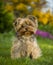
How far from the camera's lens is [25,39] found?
11.8 meters

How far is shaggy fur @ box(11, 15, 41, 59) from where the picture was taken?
11359 millimetres

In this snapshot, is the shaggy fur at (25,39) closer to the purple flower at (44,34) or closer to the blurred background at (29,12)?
the blurred background at (29,12)

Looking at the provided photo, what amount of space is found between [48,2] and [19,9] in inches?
89.7

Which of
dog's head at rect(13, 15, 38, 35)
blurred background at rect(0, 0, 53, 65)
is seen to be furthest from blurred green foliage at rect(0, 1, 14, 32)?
dog's head at rect(13, 15, 38, 35)

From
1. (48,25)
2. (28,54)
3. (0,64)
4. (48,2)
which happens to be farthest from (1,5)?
(0,64)

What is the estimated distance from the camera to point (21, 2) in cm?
2830

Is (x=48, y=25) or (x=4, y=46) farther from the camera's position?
(x=48, y=25)

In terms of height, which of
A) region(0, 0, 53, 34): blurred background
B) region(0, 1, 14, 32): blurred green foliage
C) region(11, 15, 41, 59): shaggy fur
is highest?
region(11, 15, 41, 59): shaggy fur

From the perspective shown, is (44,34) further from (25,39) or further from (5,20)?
(25,39)

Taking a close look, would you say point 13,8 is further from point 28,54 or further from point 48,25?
point 28,54

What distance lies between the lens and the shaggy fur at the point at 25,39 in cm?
1136

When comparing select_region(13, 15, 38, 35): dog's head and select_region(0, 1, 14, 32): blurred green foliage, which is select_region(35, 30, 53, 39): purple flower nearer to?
select_region(0, 1, 14, 32): blurred green foliage

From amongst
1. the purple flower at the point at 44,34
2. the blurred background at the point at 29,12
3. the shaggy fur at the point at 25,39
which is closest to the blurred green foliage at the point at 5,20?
the blurred background at the point at 29,12

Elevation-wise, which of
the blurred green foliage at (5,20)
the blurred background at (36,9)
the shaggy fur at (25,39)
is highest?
the shaggy fur at (25,39)
